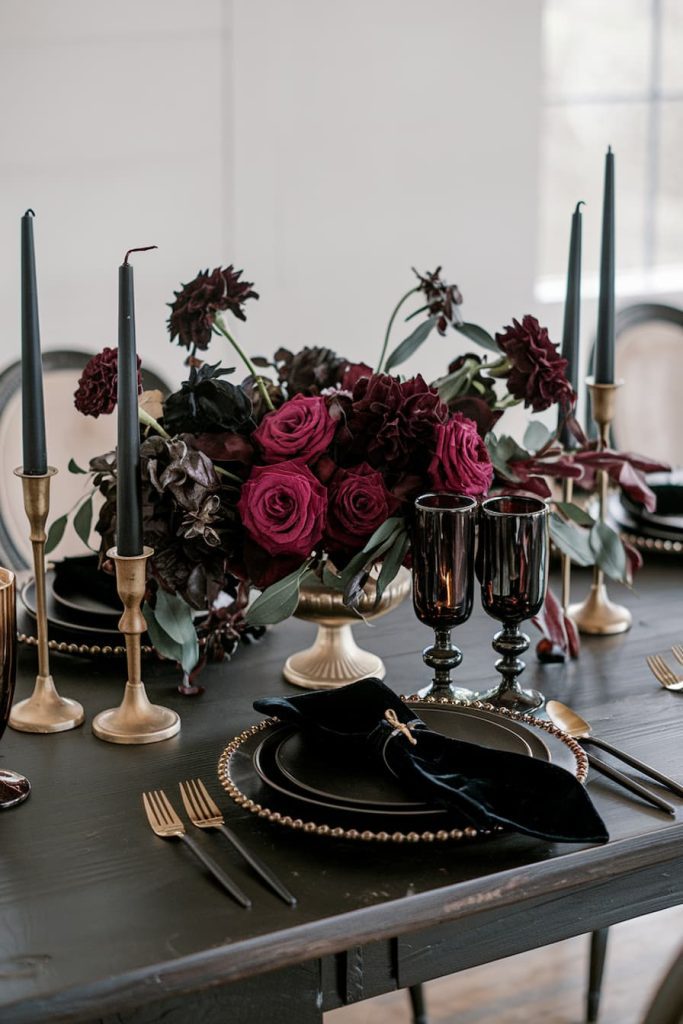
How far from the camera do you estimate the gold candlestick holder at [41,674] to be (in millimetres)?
1140

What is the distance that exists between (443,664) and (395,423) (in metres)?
0.23

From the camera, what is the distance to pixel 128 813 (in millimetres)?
1006

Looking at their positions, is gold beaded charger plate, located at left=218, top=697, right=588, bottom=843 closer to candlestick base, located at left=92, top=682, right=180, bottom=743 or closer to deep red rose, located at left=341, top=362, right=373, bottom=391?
candlestick base, located at left=92, top=682, right=180, bottom=743

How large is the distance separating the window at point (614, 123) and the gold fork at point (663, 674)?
2.31 m

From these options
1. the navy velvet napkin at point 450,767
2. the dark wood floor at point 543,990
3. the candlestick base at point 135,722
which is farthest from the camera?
the dark wood floor at point 543,990

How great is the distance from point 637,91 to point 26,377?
2.90 metres

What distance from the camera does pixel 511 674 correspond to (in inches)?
47.0

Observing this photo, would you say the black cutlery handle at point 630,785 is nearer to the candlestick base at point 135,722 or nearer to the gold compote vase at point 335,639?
the gold compote vase at point 335,639

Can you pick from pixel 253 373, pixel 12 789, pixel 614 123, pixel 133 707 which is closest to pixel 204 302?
pixel 253 373

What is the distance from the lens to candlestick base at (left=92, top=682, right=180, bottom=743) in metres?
1.13

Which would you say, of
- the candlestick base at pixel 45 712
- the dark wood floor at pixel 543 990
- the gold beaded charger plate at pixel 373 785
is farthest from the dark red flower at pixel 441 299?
the dark wood floor at pixel 543 990

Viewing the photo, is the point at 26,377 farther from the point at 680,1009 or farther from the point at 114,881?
the point at 680,1009

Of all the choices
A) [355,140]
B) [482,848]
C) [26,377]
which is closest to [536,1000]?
[482,848]

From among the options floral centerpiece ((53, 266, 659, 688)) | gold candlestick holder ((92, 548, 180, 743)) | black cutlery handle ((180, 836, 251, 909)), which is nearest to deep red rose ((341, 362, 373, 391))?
floral centerpiece ((53, 266, 659, 688))
